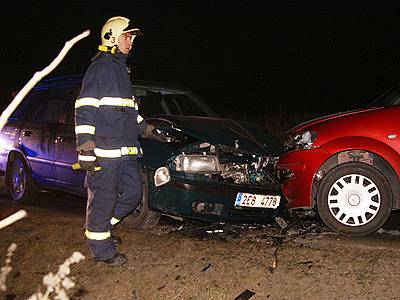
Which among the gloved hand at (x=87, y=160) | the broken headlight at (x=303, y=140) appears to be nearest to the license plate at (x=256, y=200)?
the broken headlight at (x=303, y=140)

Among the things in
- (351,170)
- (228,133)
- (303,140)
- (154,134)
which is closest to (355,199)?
(351,170)

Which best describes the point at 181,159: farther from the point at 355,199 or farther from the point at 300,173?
the point at 355,199

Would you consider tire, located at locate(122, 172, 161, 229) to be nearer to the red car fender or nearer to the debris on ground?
the debris on ground

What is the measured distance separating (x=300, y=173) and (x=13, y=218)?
320 cm

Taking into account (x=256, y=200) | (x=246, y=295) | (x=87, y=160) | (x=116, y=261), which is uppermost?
(x=87, y=160)

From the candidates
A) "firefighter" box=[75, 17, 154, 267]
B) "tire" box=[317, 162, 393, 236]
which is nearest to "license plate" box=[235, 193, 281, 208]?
"tire" box=[317, 162, 393, 236]

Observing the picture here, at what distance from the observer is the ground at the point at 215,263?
3.90 metres

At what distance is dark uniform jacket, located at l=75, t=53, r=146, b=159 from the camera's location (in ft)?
14.1

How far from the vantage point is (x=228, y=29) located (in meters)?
41.7

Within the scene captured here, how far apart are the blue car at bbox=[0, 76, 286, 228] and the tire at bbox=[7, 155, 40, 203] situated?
138 millimetres

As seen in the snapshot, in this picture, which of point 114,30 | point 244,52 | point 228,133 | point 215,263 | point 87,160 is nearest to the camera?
point 87,160

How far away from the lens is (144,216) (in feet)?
17.8

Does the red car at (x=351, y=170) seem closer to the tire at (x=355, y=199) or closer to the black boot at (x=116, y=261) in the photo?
the tire at (x=355, y=199)

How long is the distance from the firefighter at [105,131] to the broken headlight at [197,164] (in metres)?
0.72
